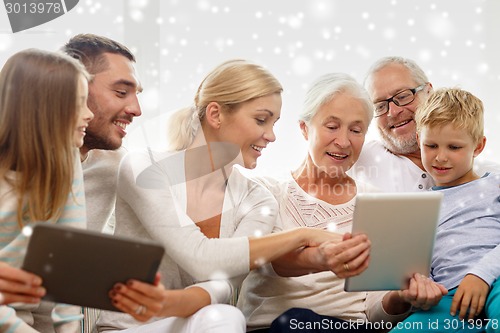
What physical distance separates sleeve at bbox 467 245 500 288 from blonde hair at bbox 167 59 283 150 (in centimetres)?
70

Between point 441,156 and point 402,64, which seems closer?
point 441,156

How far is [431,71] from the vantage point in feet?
8.71

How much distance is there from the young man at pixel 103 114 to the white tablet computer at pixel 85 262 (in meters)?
0.54

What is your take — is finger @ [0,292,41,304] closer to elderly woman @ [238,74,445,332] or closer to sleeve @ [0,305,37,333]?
sleeve @ [0,305,37,333]

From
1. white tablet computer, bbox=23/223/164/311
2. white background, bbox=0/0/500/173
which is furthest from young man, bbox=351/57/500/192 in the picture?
white tablet computer, bbox=23/223/164/311

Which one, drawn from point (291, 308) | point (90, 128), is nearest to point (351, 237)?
point (291, 308)

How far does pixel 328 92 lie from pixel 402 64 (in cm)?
45

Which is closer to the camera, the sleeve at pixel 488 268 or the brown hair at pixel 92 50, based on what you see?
the sleeve at pixel 488 268

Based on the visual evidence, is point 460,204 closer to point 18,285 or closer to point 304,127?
point 304,127

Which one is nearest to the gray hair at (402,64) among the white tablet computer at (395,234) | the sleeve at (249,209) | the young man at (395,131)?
the young man at (395,131)

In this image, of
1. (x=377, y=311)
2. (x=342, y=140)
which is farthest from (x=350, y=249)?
(x=342, y=140)

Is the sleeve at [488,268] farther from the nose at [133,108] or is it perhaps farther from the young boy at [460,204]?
the nose at [133,108]

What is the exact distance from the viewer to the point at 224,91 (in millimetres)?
1779

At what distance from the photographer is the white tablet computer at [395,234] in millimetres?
1508
